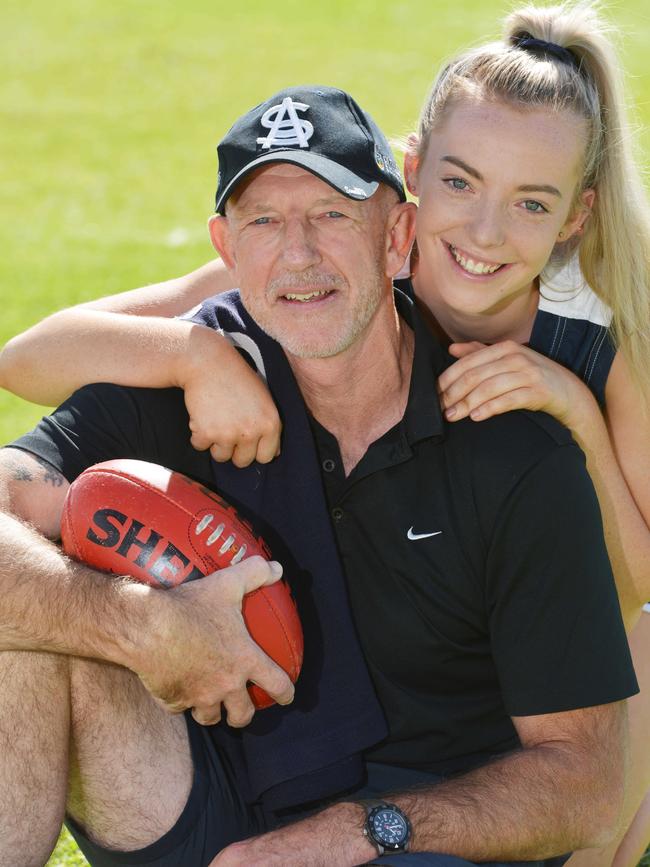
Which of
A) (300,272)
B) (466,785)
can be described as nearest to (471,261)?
(300,272)

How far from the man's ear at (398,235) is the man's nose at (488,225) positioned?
0.19 m

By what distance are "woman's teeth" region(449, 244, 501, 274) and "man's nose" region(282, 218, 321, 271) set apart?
543mm

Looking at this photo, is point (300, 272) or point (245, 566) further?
point (300, 272)

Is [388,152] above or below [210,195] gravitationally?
above

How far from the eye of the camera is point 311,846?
299cm

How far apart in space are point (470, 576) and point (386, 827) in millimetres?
672

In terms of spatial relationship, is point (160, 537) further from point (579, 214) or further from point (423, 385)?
point (579, 214)

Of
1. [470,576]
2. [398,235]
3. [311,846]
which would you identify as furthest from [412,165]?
[311,846]

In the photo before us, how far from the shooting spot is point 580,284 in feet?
13.4

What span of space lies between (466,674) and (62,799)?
1.08m

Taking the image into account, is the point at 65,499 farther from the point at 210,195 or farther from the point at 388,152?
the point at 210,195

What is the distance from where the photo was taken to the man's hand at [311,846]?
2.97 m

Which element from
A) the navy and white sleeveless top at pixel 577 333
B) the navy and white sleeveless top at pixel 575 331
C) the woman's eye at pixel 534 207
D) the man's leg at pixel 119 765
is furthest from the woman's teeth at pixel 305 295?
the man's leg at pixel 119 765

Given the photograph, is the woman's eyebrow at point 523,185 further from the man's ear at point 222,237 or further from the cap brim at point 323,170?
the man's ear at point 222,237
